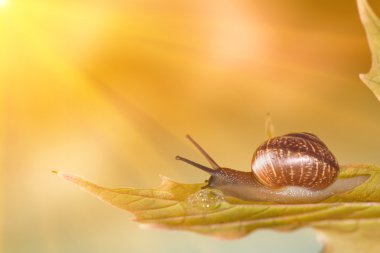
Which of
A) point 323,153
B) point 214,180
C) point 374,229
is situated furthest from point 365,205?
point 214,180

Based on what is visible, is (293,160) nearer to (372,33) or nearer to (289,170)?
(289,170)

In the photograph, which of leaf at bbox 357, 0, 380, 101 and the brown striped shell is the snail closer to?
the brown striped shell

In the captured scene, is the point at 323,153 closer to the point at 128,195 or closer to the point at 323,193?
the point at 323,193

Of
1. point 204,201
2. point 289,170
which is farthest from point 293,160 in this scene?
point 204,201

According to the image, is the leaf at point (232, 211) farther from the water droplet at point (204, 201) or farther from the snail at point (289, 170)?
the snail at point (289, 170)

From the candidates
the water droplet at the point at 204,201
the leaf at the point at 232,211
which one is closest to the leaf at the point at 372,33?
the leaf at the point at 232,211

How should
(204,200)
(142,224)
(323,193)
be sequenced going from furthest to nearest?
(323,193) < (204,200) < (142,224)

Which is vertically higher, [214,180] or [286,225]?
[214,180]
